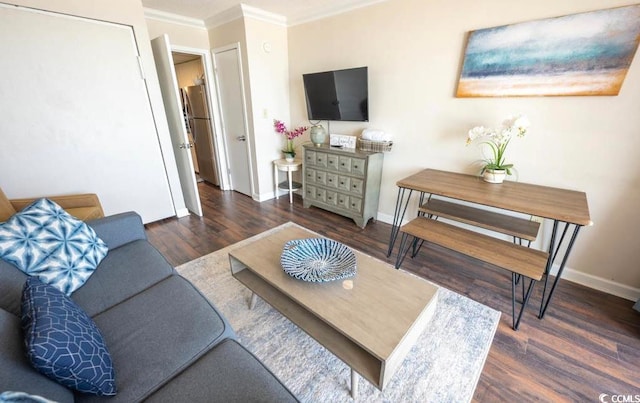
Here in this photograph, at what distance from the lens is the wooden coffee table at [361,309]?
1104mm

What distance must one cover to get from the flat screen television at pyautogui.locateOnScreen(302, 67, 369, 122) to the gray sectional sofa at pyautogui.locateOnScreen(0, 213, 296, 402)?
2419mm

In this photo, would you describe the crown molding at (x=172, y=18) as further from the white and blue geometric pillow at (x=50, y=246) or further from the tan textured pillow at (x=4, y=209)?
the white and blue geometric pillow at (x=50, y=246)

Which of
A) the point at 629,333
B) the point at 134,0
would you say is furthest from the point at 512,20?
the point at 134,0

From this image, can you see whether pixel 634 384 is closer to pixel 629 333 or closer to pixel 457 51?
pixel 629 333

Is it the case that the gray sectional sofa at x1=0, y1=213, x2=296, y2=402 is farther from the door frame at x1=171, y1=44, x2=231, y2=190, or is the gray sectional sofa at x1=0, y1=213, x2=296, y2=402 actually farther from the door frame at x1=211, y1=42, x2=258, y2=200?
the door frame at x1=171, y1=44, x2=231, y2=190

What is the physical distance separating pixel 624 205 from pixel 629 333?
2.79ft

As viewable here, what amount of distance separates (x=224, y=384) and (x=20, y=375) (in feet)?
1.91

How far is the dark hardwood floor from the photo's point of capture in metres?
1.34

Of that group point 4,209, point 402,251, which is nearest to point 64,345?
point 4,209

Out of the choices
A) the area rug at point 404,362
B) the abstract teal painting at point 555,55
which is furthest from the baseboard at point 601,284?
the abstract teal painting at point 555,55

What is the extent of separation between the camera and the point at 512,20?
193cm

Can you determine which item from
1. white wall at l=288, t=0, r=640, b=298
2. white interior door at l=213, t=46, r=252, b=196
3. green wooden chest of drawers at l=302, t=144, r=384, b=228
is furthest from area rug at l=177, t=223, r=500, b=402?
white interior door at l=213, t=46, r=252, b=196

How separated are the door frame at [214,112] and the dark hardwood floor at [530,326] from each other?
4.57 feet

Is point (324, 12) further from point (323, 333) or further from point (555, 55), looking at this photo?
point (323, 333)
